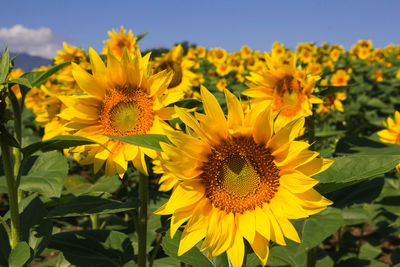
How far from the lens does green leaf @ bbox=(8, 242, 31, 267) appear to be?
1424 millimetres

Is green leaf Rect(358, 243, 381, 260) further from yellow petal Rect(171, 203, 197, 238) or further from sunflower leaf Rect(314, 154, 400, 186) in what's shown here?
yellow petal Rect(171, 203, 197, 238)

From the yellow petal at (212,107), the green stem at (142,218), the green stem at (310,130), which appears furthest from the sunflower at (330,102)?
the yellow petal at (212,107)

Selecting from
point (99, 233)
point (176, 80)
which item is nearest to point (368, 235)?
point (176, 80)

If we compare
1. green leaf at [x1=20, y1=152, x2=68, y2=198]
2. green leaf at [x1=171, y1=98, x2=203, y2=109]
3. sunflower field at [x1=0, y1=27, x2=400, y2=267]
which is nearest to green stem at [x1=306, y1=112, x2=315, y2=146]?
sunflower field at [x1=0, y1=27, x2=400, y2=267]

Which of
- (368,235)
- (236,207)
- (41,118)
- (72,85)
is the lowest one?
(368,235)

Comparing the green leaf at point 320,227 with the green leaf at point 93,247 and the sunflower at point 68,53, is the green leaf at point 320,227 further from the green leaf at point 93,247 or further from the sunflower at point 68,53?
the sunflower at point 68,53

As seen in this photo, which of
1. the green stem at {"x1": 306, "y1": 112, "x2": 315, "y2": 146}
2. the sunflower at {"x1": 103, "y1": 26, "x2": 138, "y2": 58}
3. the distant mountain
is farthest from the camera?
the sunflower at {"x1": 103, "y1": 26, "x2": 138, "y2": 58}

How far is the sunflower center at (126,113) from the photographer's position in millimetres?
1846

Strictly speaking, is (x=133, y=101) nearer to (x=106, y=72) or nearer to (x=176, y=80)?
(x=106, y=72)

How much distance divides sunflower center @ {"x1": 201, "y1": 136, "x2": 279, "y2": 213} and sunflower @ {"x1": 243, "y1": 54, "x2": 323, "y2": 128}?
1.17m

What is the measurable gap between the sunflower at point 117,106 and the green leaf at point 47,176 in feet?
0.40

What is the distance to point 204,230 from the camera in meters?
1.22

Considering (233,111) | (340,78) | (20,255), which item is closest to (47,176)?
(20,255)

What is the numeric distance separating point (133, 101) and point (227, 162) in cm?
76
